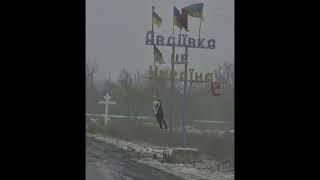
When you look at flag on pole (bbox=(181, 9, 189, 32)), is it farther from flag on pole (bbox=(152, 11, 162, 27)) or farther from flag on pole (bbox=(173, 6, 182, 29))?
flag on pole (bbox=(152, 11, 162, 27))

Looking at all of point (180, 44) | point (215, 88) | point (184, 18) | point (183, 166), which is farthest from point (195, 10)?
point (183, 166)

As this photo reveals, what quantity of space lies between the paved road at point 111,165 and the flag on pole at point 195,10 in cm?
90

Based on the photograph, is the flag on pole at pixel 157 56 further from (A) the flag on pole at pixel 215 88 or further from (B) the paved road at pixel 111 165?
(B) the paved road at pixel 111 165

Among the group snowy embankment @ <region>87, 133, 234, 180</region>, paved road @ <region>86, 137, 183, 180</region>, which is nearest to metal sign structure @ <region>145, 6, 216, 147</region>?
snowy embankment @ <region>87, 133, 234, 180</region>

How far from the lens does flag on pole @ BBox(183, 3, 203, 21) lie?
10.1 ft

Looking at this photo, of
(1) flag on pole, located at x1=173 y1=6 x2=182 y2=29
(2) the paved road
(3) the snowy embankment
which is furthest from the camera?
(1) flag on pole, located at x1=173 y1=6 x2=182 y2=29

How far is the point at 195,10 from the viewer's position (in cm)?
310

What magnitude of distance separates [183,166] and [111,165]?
433 millimetres

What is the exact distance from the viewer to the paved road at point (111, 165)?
113 inches

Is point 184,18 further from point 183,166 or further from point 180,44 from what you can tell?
point 183,166

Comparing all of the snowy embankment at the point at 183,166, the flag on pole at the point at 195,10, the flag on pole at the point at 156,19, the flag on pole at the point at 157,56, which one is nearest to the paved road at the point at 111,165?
the snowy embankment at the point at 183,166

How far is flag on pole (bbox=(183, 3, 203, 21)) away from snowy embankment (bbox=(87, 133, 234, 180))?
2.65 feet
